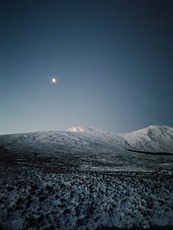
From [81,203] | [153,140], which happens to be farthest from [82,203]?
[153,140]

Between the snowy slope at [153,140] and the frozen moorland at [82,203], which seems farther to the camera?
the snowy slope at [153,140]

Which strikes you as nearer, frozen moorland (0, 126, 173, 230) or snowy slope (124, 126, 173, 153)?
frozen moorland (0, 126, 173, 230)

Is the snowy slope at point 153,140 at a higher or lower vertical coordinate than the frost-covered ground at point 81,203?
higher

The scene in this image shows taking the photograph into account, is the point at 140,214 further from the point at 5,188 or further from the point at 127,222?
the point at 5,188

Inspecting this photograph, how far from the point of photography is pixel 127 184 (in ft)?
32.9

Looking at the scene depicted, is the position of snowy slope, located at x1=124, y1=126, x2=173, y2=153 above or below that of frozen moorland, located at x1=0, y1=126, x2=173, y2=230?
above

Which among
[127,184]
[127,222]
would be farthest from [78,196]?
[127,184]

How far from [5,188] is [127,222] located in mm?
5641

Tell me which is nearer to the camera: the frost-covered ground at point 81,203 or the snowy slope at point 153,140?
the frost-covered ground at point 81,203

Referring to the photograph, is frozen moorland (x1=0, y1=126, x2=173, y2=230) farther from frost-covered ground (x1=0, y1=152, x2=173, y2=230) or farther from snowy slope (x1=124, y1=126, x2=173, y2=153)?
snowy slope (x1=124, y1=126, x2=173, y2=153)

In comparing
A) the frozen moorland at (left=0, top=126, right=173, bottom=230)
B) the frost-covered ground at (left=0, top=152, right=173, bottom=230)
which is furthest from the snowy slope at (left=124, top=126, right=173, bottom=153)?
the frost-covered ground at (left=0, top=152, right=173, bottom=230)

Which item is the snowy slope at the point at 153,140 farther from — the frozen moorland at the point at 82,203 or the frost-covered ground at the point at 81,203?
the frost-covered ground at the point at 81,203

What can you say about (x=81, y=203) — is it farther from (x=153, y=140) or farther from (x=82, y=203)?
(x=153, y=140)

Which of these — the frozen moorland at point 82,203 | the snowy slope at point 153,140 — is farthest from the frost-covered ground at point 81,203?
the snowy slope at point 153,140
